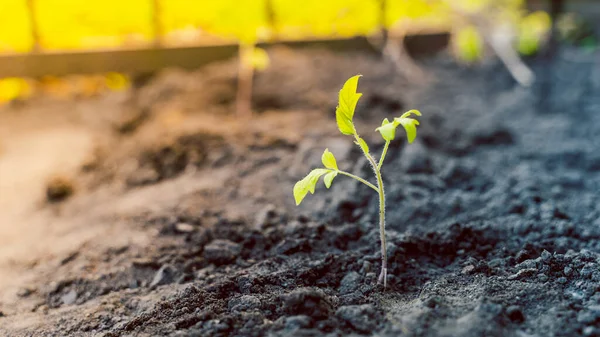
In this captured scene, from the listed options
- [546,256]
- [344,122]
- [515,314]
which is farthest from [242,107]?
[515,314]

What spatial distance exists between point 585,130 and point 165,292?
10.1 ft

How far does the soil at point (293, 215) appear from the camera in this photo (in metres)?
1.76

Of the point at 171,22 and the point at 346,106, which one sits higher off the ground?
the point at 171,22

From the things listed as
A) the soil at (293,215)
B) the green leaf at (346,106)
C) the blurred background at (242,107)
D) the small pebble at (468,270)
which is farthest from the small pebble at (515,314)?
the blurred background at (242,107)

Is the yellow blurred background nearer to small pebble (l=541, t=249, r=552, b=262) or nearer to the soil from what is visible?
the soil

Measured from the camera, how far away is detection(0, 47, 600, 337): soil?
1.76 meters

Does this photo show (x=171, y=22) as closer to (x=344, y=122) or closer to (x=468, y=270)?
(x=344, y=122)

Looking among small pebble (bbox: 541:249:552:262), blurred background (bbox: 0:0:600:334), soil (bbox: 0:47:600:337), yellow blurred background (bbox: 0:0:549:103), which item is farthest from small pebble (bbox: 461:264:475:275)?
yellow blurred background (bbox: 0:0:549:103)

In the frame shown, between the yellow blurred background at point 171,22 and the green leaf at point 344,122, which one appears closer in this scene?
the green leaf at point 344,122

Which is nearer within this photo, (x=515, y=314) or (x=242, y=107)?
(x=515, y=314)

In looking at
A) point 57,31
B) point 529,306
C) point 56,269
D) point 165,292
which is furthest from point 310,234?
point 57,31

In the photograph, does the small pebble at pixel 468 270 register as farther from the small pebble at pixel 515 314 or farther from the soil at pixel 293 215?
the small pebble at pixel 515 314

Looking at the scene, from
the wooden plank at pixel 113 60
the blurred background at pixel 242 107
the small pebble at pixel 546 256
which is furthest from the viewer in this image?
the wooden plank at pixel 113 60

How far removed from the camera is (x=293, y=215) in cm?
268
